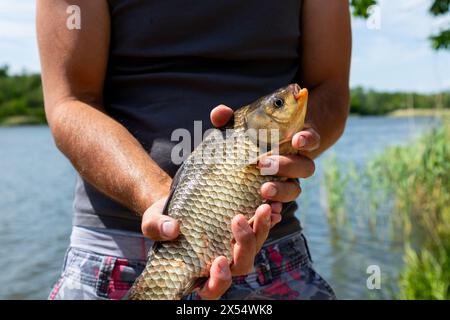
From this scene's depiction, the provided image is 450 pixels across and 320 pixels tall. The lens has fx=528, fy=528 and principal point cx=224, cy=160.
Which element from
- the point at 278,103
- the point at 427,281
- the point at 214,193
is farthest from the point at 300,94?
the point at 427,281

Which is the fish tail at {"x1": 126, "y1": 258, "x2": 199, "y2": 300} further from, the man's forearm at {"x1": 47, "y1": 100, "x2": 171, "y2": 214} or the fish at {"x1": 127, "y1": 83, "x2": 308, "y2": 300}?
the man's forearm at {"x1": 47, "y1": 100, "x2": 171, "y2": 214}

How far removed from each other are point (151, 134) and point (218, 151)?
0.45 meters

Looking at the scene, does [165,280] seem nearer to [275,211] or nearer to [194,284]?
[194,284]

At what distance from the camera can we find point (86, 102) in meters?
2.09

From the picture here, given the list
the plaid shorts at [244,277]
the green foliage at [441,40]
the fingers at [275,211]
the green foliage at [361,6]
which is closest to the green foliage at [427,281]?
the green foliage at [441,40]

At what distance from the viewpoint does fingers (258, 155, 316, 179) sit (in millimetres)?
1668

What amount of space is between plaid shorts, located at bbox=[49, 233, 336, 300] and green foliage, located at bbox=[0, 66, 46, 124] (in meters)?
65.1

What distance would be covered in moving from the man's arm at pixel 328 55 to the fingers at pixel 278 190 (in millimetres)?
594

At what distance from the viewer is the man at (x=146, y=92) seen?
6.62ft

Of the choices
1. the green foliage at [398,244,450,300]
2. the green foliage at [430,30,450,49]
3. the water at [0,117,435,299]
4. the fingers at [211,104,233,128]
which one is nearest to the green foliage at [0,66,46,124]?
the water at [0,117,435,299]

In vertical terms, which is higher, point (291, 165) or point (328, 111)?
point (328, 111)

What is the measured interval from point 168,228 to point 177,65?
83 centimetres

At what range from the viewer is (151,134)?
2.07 metres

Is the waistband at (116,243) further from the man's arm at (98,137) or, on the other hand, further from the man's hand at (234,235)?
the man's hand at (234,235)
